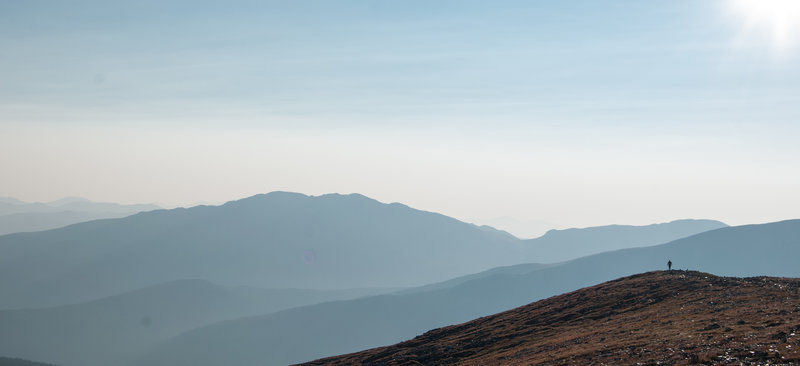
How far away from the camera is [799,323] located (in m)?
44.6

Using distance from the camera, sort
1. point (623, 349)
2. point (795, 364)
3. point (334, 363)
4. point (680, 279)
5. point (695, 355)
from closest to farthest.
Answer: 1. point (795, 364)
2. point (695, 355)
3. point (623, 349)
4. point (680, 279)
5. point (334, 363)

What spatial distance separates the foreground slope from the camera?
1642 inches

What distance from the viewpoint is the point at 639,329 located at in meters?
56.2

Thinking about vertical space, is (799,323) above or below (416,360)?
above

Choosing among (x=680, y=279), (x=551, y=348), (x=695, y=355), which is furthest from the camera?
(x=680, y=279)

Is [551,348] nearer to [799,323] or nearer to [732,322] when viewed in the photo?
[732,322]

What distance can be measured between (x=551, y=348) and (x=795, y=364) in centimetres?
2749

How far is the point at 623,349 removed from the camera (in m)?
47.6

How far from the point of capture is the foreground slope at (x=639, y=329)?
41.7 meters

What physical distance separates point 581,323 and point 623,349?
2440 cm

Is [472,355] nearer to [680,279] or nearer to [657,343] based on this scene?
[657,343]

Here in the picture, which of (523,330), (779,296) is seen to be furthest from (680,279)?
(523,330)

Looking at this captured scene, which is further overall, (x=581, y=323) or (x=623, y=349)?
(x=581, y=323)

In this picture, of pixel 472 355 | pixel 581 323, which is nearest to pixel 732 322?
pixel 581 323
